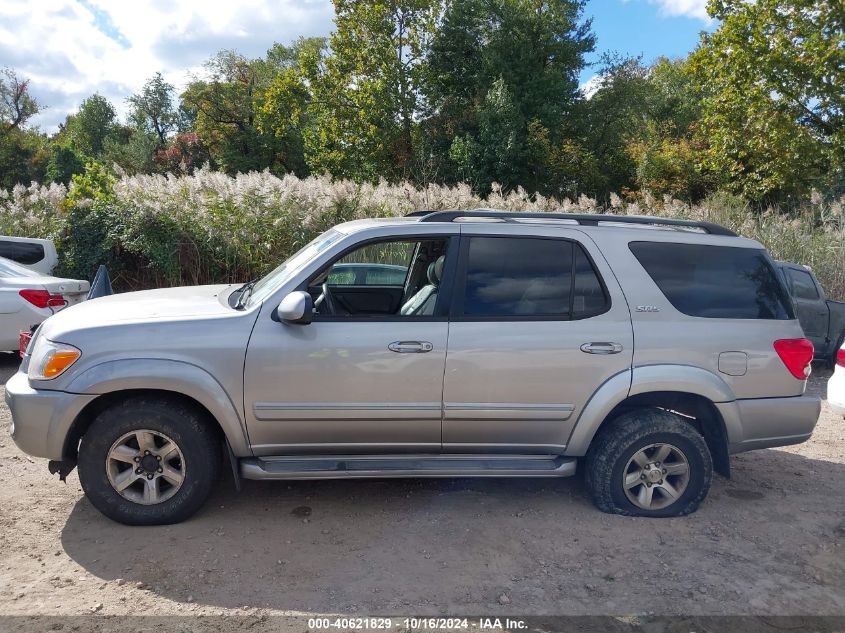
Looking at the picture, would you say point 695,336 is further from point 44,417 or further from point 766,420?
point 44,417

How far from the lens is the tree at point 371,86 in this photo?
33344 millimetres

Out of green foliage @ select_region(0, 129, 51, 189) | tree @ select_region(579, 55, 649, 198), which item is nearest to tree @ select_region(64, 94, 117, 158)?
green foliage @ select_region(0, 129, 51, 189)

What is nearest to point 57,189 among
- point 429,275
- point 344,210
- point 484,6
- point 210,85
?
point 344,210

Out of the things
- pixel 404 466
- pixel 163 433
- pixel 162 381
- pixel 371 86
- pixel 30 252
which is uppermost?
pixel 371 86

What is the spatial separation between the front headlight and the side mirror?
1.21 metres

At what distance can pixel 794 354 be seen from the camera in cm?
457

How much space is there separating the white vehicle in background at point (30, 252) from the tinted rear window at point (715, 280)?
934cm

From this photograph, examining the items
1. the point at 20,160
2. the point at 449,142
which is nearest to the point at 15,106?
the point at 20,160

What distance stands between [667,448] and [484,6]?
33.3m

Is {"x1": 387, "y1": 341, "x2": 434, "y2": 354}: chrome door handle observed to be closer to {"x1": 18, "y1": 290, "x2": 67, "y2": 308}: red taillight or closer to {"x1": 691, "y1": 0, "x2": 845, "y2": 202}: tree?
{"x1": 18, "y1": 290, "x2": 67, "y2": 308}: red taillight

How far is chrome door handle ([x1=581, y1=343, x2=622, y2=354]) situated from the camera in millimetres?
4379

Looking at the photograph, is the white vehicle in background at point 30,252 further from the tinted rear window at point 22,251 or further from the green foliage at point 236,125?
the green foliage at point 236,125

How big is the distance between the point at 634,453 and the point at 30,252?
9.71 m

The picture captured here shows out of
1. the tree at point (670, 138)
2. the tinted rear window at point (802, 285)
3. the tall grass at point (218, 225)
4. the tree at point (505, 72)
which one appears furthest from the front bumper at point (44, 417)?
the tree at point (505, 72)
